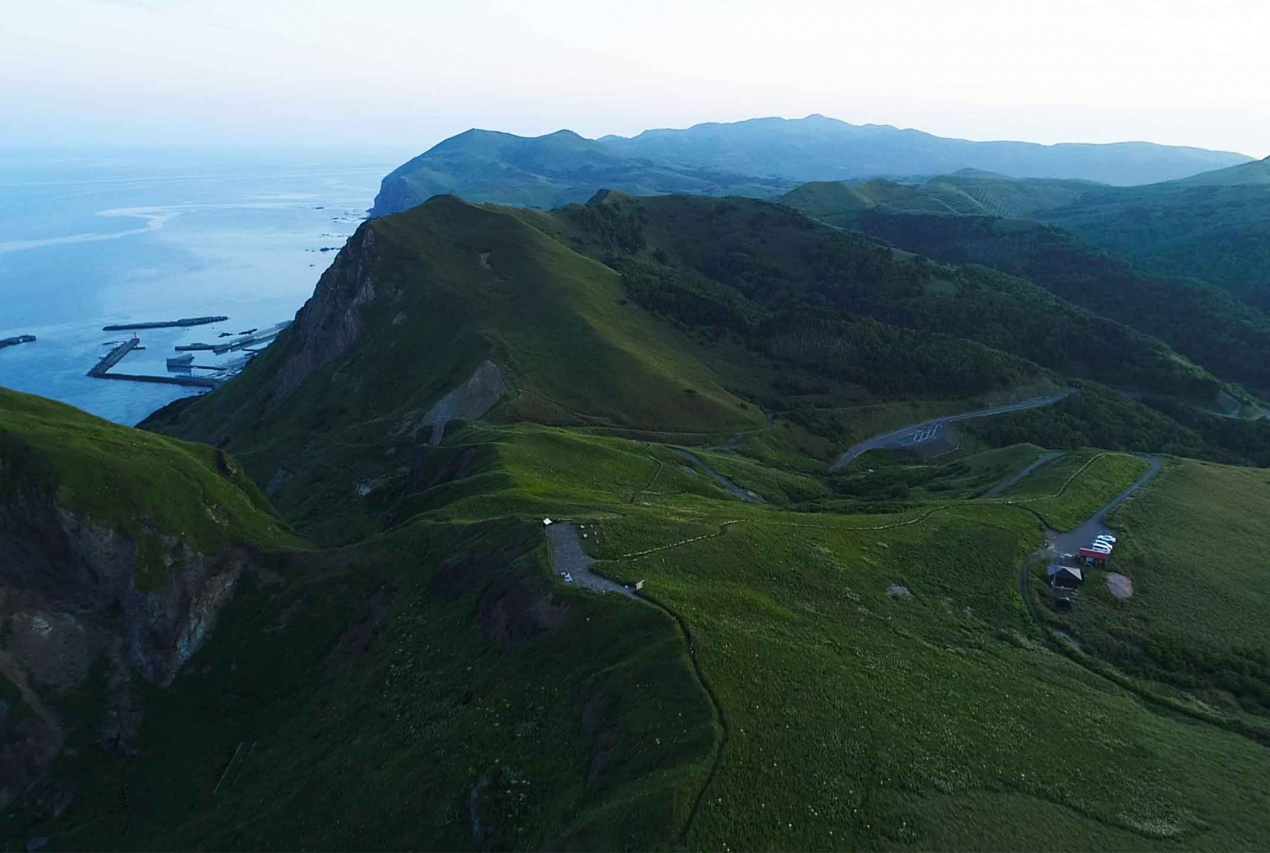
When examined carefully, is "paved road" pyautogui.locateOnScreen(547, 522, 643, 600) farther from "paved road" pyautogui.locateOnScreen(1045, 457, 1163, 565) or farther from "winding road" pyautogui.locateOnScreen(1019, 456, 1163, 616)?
"paved road" pyautogui.locateOnScreen(1045, 457, 1163, 565)

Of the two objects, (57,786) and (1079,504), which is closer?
(57,786)

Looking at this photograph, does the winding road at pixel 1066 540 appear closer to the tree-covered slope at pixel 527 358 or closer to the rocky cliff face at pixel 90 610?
the tree-covered slope at pixel 527 358

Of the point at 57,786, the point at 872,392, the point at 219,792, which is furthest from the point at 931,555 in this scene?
the point at 872,392

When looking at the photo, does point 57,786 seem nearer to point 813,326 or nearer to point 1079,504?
point 1079,504

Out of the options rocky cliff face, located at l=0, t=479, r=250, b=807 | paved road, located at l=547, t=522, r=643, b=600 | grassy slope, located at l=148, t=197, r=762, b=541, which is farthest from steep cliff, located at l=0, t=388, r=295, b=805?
paved road, located at l=547, t=522, r=643, b=600

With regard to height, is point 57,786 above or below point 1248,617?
below

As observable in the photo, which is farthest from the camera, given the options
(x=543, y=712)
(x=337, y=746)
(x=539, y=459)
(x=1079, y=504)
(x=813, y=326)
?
(x=813, y=326)
